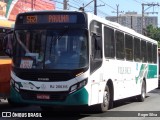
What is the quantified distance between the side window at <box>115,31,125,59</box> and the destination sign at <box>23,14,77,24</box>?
3317 mm

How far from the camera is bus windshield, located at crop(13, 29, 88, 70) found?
1087cm

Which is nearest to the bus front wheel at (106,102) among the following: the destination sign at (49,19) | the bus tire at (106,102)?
the bus tire at (106,102)

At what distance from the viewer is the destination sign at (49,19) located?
11242 mm

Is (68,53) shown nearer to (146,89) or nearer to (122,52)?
(122,52)

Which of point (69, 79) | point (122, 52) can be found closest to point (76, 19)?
point (69, 79)

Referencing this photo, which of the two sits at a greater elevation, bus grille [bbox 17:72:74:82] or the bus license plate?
bus grille [bbox 17:72:74:82]

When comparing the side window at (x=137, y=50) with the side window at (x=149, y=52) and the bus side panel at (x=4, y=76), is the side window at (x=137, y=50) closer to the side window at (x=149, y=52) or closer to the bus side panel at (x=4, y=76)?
the side window at (x=149, y=52)

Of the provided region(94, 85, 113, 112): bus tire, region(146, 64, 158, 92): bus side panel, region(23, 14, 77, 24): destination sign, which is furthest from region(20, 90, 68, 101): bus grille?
region(146, 64, 158, 92): bus side panel

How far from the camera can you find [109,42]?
13188 millimetres

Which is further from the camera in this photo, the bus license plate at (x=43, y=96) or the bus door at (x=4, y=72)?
the bus door at (x=4, y=72)

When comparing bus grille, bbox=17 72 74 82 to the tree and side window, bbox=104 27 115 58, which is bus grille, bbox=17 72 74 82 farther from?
the tree

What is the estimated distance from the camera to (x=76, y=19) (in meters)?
11.2

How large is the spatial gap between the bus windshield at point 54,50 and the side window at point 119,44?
11.1 ft

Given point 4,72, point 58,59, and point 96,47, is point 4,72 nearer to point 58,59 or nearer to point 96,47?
point 58,59
